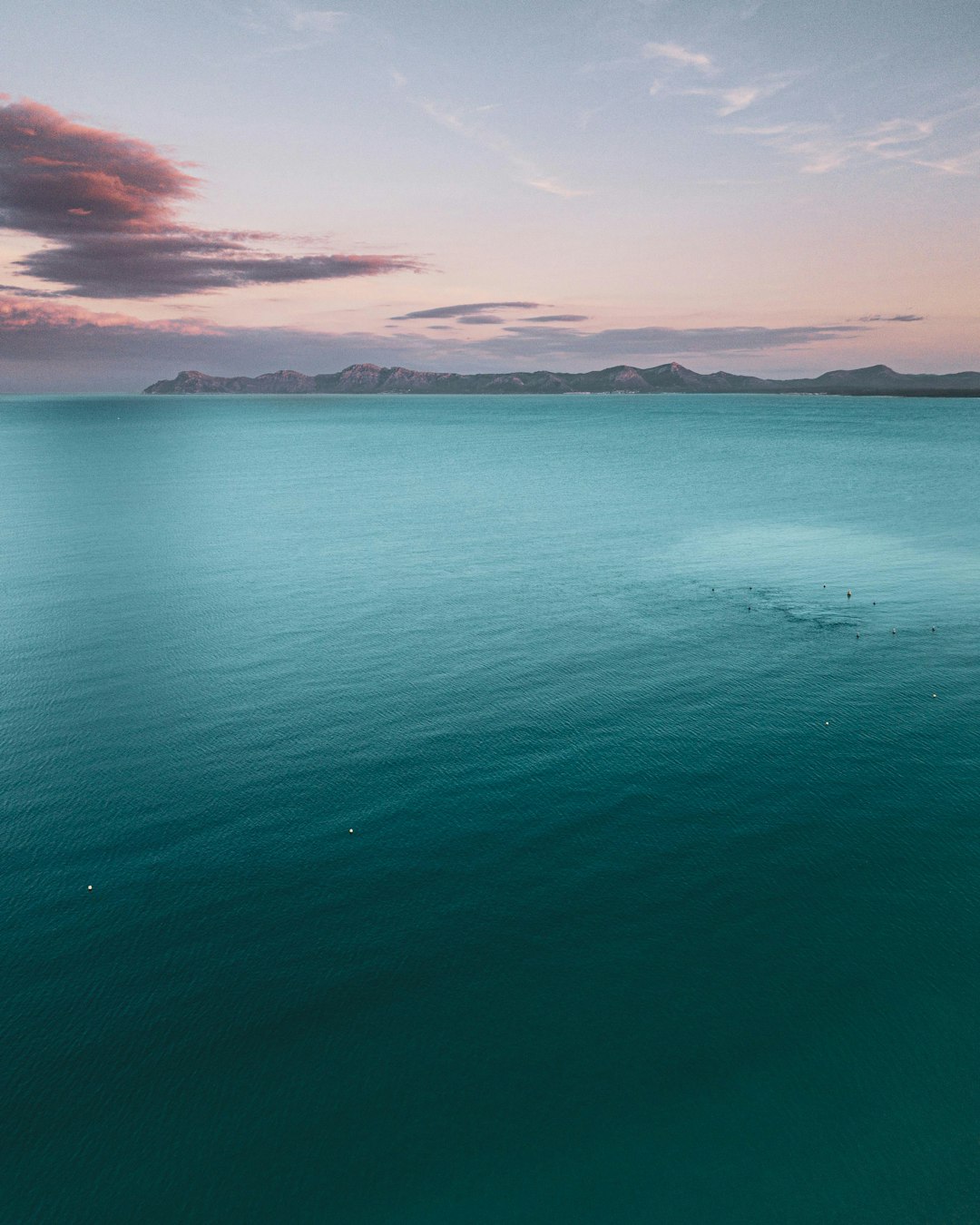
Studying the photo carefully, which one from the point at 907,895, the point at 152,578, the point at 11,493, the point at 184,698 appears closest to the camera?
the point at 907,895

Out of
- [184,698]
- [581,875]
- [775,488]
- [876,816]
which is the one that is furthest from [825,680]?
[775,488]

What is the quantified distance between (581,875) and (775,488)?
532 feet

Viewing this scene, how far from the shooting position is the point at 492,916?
39.8 meters

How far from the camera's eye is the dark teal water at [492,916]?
28.1 meters

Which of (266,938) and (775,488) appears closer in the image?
(266,938)

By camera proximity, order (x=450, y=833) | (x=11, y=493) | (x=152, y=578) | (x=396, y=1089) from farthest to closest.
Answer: (x=11, y=493) → (x=152, y=578) → (x=450, y=833) → (x=396, y=1089)

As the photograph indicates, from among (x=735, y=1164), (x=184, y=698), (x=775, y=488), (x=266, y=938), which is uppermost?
(x=775, y=488)

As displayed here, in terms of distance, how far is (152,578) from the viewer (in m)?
102

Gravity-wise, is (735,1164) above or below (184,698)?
below

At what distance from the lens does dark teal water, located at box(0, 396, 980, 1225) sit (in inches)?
1105

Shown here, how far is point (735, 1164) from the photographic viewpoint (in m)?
28.1

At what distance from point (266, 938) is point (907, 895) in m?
34.7

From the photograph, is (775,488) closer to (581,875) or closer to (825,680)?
(825,680)

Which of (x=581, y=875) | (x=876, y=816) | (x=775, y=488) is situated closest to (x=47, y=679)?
(x=581, y=875)
